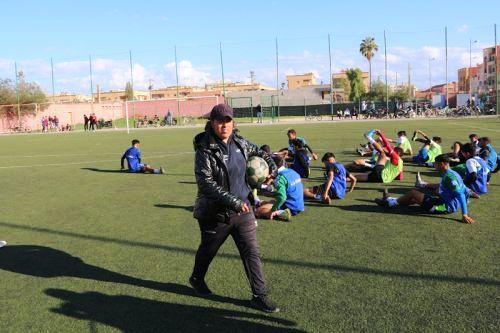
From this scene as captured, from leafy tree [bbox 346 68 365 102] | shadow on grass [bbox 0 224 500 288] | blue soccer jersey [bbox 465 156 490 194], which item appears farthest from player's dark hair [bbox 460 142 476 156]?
leafy tree [bbox 346 68 365 102]

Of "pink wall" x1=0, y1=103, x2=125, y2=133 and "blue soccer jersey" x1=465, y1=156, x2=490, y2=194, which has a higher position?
"pink wall" x1=0, y1=103, x2=125, y2=133

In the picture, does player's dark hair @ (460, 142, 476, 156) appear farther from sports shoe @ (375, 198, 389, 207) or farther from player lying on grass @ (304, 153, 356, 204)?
player lying on grass @ (304, 153, 356, 204)

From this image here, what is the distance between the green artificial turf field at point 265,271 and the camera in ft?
13.8

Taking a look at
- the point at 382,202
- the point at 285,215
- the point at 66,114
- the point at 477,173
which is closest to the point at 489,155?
the point at 477,173

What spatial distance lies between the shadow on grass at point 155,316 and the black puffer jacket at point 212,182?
90 cm

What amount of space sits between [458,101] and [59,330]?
2928 inches

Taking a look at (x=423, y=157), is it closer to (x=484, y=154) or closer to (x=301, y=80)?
(x=484, y=154)

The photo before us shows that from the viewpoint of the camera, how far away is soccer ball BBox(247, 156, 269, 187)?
4.59 m

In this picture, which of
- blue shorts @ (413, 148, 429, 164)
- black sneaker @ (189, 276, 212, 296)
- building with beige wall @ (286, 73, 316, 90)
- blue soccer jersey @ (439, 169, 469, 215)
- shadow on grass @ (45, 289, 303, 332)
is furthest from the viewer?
building with beige wall @ (286, 73, 316, 90)

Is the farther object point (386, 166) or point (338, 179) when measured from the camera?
point (386, 166)

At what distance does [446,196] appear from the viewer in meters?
7.41

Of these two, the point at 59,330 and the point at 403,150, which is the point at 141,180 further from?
the point at 59,330

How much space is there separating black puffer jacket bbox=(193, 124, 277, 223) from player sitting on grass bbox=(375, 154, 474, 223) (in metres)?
4.31

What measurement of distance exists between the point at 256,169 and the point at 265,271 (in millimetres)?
1408
